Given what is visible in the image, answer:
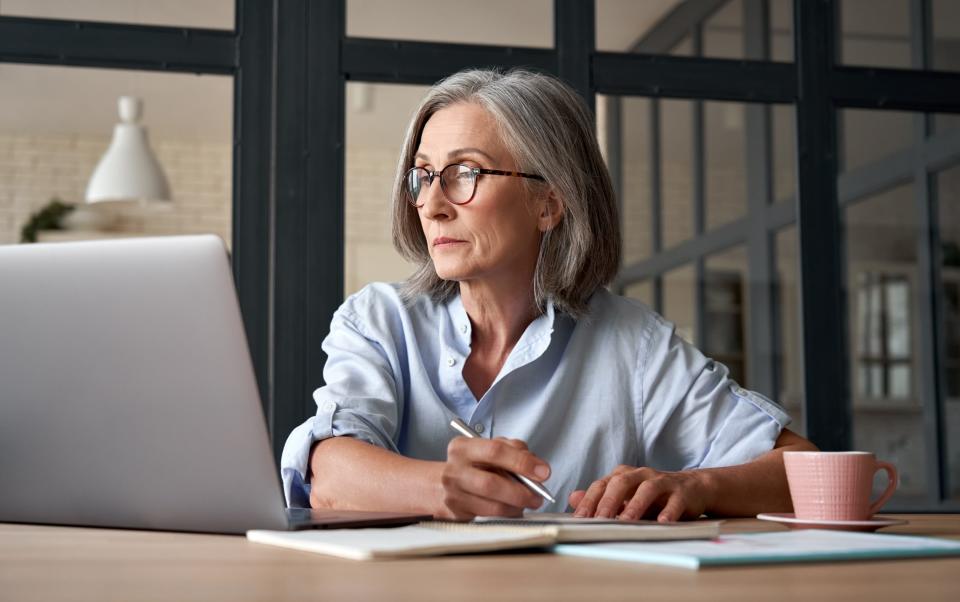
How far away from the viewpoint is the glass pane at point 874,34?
3.04 meters

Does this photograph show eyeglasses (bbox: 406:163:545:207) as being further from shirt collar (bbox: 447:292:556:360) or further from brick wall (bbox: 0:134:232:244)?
brick wall (bbox: 0:134:232:244)

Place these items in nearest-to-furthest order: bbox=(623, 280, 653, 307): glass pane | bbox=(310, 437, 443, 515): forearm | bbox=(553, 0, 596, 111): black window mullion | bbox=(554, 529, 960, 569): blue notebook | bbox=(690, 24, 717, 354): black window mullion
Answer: bbox=(554, 529, 960, 569): blue notebook < bbox=(310, 437, 443, 515): forearm < bbox=(553, 0, 596, 111): black window mullion < bbox=(690, 24, 717, 354): black window mullion < bbox=(623, 280, 653, 307): glass pane

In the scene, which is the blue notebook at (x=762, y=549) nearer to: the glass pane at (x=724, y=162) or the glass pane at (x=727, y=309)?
the glass pane at (x=724, y=162)

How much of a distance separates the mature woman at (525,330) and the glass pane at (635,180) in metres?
1.26

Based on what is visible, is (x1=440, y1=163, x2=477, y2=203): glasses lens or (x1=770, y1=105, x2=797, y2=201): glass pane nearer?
(x1=440, y1=163, x2=477, y2=203): glasses lens

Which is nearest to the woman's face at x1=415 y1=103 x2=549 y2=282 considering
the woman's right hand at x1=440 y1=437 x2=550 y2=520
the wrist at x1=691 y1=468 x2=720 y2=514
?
the wrist at x1=691 y1=468 x2=720 y2=514

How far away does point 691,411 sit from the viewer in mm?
1835

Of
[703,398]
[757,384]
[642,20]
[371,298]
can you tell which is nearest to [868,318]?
[757,384]

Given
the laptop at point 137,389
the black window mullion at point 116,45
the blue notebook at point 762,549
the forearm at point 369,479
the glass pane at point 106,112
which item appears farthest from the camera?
the glass pane at point 106,112

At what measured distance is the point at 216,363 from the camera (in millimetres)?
910

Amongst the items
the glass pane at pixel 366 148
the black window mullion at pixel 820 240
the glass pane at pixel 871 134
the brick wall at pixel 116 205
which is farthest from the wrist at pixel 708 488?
the brick wall at pixel 116 205

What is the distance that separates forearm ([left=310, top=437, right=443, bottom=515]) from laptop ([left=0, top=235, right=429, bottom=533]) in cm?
18

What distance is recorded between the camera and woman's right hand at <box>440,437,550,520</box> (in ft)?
3.57

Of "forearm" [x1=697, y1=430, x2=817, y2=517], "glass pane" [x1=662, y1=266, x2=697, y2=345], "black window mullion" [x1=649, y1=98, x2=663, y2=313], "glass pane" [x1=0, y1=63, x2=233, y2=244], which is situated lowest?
"forearm" [x1=697, y1=430, x2=817, y2=517]
